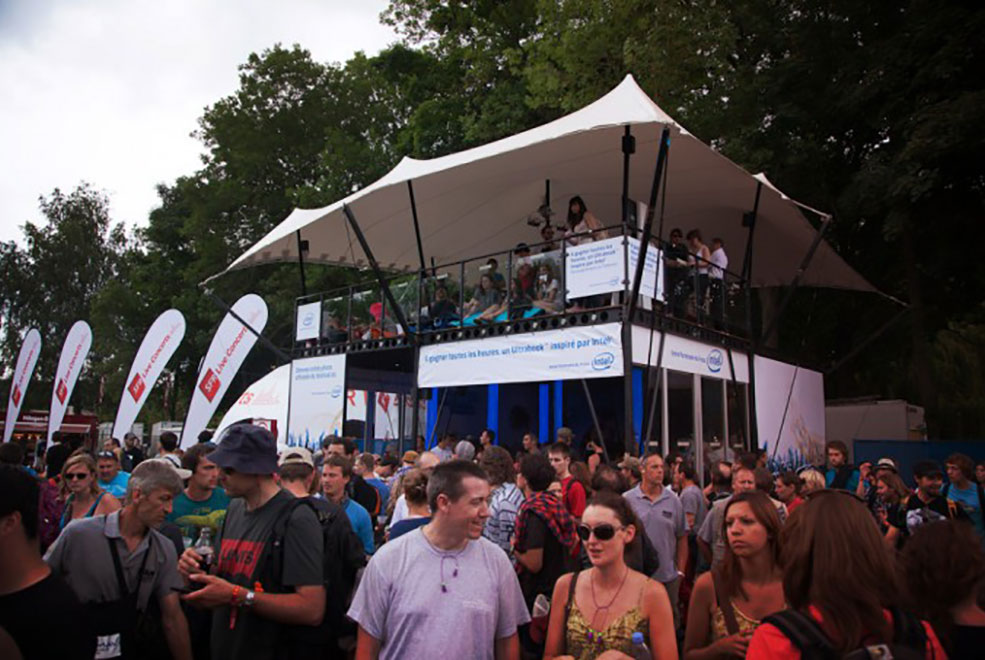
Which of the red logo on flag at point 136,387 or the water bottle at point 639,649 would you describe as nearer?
the water bottle at point 639,649

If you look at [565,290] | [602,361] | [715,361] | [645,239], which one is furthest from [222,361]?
[715,361]

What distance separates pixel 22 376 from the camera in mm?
21781

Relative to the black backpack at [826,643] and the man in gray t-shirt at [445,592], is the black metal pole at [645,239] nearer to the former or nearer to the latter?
the man in gray t-shirt at [445,592]

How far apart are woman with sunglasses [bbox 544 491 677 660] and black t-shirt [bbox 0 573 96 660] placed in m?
1.63

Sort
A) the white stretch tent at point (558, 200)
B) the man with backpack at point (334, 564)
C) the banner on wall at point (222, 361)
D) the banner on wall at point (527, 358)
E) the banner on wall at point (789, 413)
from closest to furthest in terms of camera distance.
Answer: the man with backpack at point (334, 564) → the banner on wall at point (527, 358) → the white stretch tent at point (558, 200) → the banner on wall at point (789, 413) → the banner on wall at point (222, 361)

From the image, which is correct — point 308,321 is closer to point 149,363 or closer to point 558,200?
point 149,363

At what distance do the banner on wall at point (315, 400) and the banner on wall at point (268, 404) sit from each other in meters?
0.78

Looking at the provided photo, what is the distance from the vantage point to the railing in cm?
1194

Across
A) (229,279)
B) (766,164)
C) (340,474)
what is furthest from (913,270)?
(229,279)

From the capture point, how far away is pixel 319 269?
97.3 feet

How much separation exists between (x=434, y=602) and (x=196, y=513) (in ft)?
10.4

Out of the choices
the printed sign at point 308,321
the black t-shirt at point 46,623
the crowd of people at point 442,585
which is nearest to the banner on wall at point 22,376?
the printed sign at point 308,321

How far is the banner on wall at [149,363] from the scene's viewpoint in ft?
54.1

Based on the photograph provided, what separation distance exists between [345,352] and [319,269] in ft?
45.1
